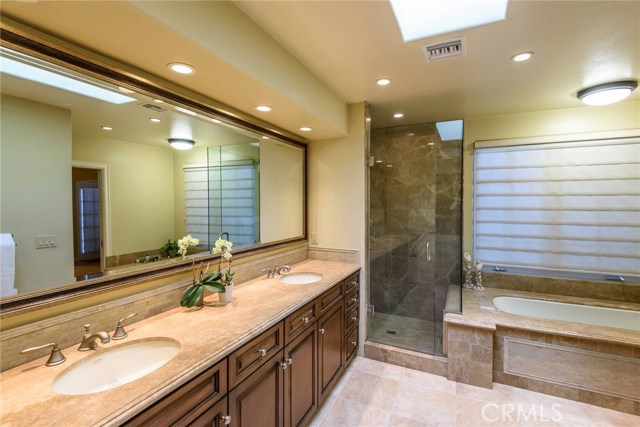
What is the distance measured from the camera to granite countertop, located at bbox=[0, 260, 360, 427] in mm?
844

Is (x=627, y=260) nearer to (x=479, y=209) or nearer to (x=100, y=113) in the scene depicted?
(x=479, y=209)

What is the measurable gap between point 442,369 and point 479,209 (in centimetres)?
193

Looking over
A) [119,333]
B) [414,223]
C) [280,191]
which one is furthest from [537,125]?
[119,333]

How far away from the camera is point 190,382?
1.07 metres

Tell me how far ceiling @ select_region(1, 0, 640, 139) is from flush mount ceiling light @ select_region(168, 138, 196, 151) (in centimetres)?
33

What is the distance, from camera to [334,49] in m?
1.89

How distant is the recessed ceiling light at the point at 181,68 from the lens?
141cm

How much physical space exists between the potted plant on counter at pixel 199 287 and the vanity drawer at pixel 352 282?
3.99ft

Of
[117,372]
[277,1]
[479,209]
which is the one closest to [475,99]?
[479,209]

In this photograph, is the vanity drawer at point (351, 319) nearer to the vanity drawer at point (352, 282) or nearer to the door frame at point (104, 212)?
the vanity drawer at point (352, 282)

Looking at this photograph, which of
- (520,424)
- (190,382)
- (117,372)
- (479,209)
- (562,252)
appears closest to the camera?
(190,382)

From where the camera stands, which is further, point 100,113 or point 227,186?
point 227,186

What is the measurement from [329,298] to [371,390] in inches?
37.5

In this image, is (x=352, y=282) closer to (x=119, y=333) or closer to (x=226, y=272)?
(x=226, y=272)
